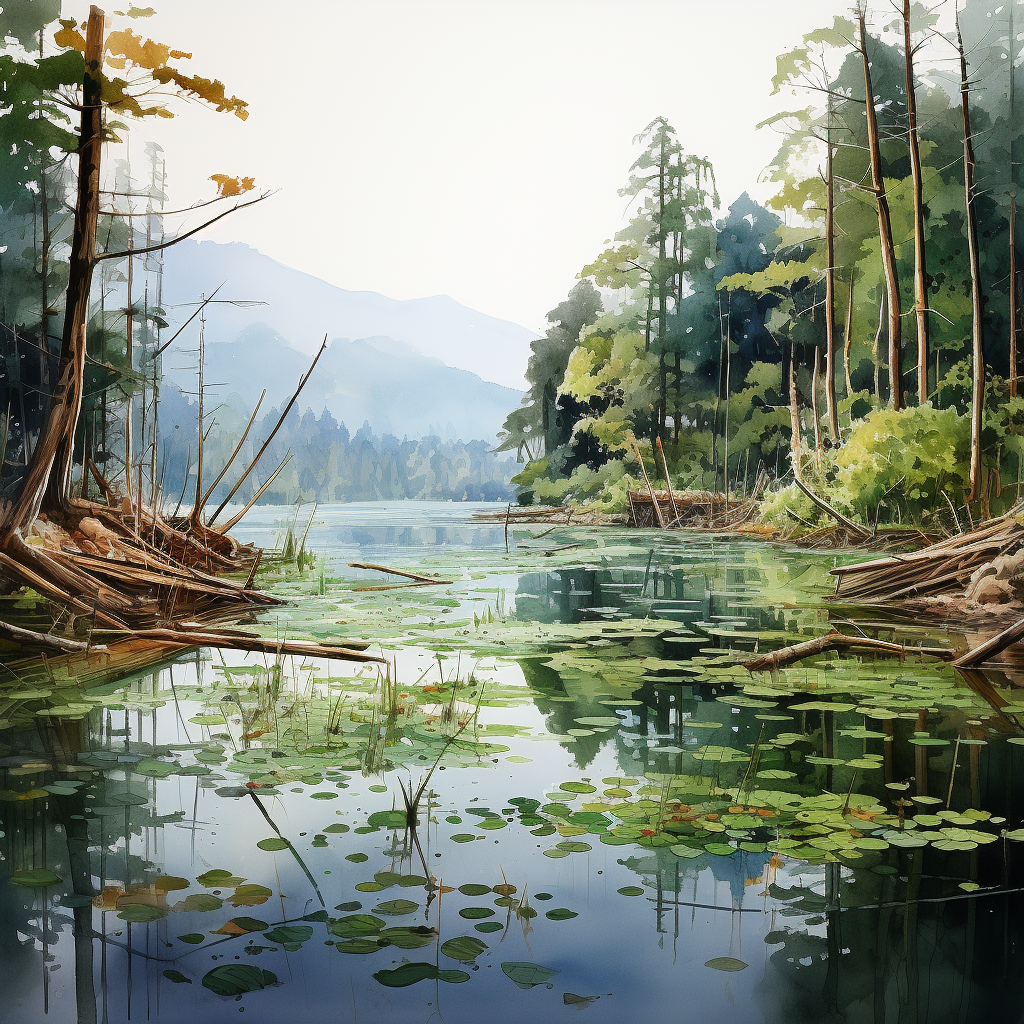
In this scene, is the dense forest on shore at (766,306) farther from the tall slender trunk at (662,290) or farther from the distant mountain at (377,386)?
the distant mountain at (377,386)

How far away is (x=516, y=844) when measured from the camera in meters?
2.91

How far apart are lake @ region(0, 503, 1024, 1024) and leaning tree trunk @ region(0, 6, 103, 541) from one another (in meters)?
2.29

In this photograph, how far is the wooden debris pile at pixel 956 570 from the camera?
6730 mm

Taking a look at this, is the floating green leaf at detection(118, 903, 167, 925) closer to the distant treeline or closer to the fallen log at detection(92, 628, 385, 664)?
the fallen log at detection(92, 628, 385, 664)

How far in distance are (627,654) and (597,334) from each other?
20628mm

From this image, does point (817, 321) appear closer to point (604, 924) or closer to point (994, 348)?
point (994, 348)

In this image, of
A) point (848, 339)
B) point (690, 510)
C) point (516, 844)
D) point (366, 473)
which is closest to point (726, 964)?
point (516, 844)

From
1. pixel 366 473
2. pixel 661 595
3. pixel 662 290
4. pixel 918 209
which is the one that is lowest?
pixel 661 595

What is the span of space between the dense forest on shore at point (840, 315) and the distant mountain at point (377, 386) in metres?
121

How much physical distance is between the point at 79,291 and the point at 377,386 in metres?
171

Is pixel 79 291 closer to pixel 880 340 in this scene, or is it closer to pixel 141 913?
pixel 141 913

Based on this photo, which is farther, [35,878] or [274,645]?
[274,645]

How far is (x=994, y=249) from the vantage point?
65.3 feet

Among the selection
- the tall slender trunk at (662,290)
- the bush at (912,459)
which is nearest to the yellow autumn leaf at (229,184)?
the bush at (912,459)
